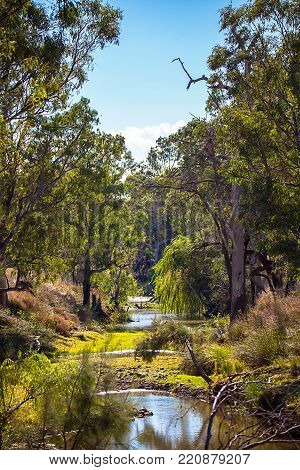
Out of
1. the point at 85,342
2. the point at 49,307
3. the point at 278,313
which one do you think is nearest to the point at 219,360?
the point at 278,313

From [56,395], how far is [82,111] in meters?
13.9

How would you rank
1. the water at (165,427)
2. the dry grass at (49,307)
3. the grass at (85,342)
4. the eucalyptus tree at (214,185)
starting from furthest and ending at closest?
1. the dry grass at (49,307)
2. the eucalyptus tree at (214,185)
3. the grass at (85,342)
4. the water at (165,427)

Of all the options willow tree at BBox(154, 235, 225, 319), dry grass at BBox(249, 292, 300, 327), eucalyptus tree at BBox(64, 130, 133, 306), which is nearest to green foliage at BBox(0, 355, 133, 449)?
dry grass at BBox(249, 292, 300, 327)

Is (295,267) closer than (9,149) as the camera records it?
Yes

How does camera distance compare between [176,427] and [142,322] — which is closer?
[176,427]

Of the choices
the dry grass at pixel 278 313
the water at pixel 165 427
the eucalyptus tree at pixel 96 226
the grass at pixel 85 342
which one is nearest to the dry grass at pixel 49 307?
the grass at pixel 85 342

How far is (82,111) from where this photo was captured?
65.1 ft

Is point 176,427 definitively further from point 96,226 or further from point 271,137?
point 96,226

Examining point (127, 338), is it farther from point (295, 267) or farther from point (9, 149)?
point (295, 267)

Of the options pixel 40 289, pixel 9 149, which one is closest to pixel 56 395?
pixel 9 149

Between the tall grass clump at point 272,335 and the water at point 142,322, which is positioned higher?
the tall grass clump at point 272,335

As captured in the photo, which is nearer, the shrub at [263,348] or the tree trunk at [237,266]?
the shrub at [263,348]

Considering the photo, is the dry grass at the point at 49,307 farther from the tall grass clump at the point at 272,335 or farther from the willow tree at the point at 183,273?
the tall grass clump at the point at 272,335

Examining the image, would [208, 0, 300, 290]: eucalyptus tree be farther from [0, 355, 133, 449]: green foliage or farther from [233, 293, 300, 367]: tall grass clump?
[0, 355, 133, 449]: green foliage
